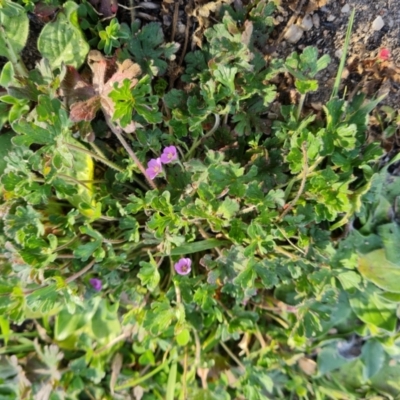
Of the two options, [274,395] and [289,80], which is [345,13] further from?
[274,395]

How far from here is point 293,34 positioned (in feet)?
4.72

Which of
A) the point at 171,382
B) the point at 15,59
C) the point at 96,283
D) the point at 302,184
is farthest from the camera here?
the point at 171,382

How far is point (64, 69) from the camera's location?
1.28 meters

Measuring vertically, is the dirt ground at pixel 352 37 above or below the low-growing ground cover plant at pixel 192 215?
above

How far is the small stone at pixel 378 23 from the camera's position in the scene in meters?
1.45

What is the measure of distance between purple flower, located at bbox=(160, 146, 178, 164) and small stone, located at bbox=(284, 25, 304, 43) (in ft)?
1.59

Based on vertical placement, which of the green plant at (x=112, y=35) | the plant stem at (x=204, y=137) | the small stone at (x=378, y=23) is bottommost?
the plant stem at (x=204, y=137)

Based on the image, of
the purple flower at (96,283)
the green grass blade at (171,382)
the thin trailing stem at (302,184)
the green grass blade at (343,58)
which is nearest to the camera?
the thin trailing stem at (302,184)

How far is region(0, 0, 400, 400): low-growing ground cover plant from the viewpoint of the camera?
1.29 metres

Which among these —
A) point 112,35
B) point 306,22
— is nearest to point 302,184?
point 306,22

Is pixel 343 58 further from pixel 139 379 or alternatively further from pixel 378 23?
pixel 139 379

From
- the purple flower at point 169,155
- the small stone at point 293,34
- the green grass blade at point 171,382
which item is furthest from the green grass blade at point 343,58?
the green grass blade at point 171,382

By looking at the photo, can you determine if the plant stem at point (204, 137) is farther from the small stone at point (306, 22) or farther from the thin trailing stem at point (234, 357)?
the thin trailing stem at point (234, 357)

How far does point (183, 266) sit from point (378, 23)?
92 centimetres
